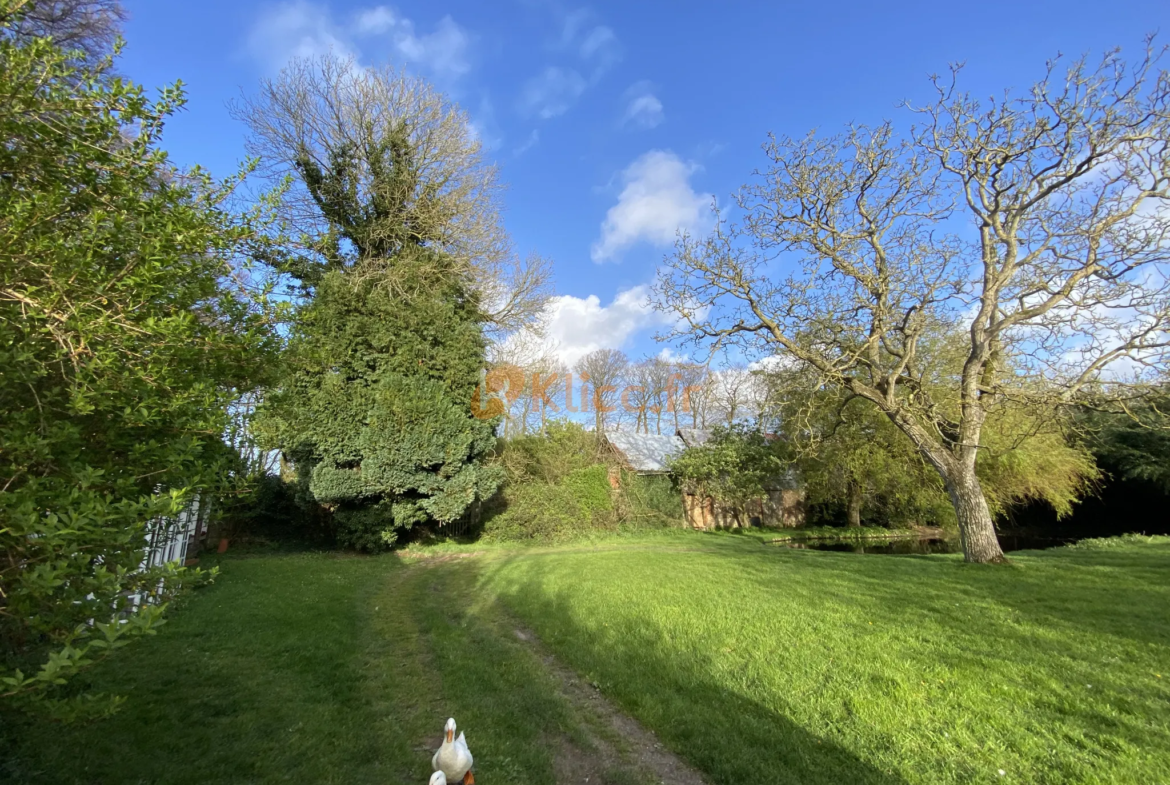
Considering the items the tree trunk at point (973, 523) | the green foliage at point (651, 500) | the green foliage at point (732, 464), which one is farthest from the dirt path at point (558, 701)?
the green foliage at point (732, 464)

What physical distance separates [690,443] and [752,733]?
23227mm

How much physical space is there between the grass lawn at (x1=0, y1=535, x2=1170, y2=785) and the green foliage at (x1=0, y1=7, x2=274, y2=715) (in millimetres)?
1676

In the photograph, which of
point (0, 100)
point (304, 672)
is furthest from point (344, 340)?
point (0, 100)

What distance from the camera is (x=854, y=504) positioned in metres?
22.7

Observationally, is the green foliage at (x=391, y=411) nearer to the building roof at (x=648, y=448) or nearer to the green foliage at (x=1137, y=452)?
the building roof at (x=648, y=448)

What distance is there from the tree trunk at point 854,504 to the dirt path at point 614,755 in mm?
20975

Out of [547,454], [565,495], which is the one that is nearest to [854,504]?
[565,495]

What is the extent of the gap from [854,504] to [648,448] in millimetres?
10386

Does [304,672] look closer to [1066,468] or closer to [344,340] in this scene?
[344,340]

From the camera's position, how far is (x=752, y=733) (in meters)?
3.73

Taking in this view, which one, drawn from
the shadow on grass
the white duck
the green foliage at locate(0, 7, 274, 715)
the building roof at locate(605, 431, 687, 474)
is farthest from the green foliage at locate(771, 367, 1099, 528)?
the green foliage at locate(0, 7, 274, 715)

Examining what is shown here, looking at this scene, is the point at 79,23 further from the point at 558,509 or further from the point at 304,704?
the point at 558,509

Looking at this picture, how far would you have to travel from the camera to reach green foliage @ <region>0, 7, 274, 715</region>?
192 cm

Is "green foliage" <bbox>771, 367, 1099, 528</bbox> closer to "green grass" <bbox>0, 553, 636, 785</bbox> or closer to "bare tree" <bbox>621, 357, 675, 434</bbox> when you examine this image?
"green grass" <bbox>0, 553, 636, 785</bbox>
